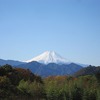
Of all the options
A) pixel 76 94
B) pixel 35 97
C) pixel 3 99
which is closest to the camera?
pixel 3 99

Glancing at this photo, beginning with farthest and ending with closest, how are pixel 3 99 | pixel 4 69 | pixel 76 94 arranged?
pixel 4 69 → pixel 76 94 → pixel 3 99

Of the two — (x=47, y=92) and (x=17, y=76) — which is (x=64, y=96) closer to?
(x=47, y=92)

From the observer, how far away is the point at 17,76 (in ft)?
233

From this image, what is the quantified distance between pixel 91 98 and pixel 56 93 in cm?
681

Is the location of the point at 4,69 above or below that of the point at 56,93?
above

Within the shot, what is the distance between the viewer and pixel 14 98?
5500 centimetres

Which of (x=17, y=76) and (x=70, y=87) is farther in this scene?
(x=17, y=76)

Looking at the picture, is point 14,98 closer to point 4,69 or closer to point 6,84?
point 6,84

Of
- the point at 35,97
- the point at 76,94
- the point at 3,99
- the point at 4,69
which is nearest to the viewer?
the point at 3,99

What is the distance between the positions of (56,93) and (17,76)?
1705 cm

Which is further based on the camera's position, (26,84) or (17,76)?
(17,76)

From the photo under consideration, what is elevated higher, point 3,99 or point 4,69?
point 4,69

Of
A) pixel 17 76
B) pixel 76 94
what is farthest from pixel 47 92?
pixel 17 76

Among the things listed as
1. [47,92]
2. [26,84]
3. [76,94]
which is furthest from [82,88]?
[26,84]
